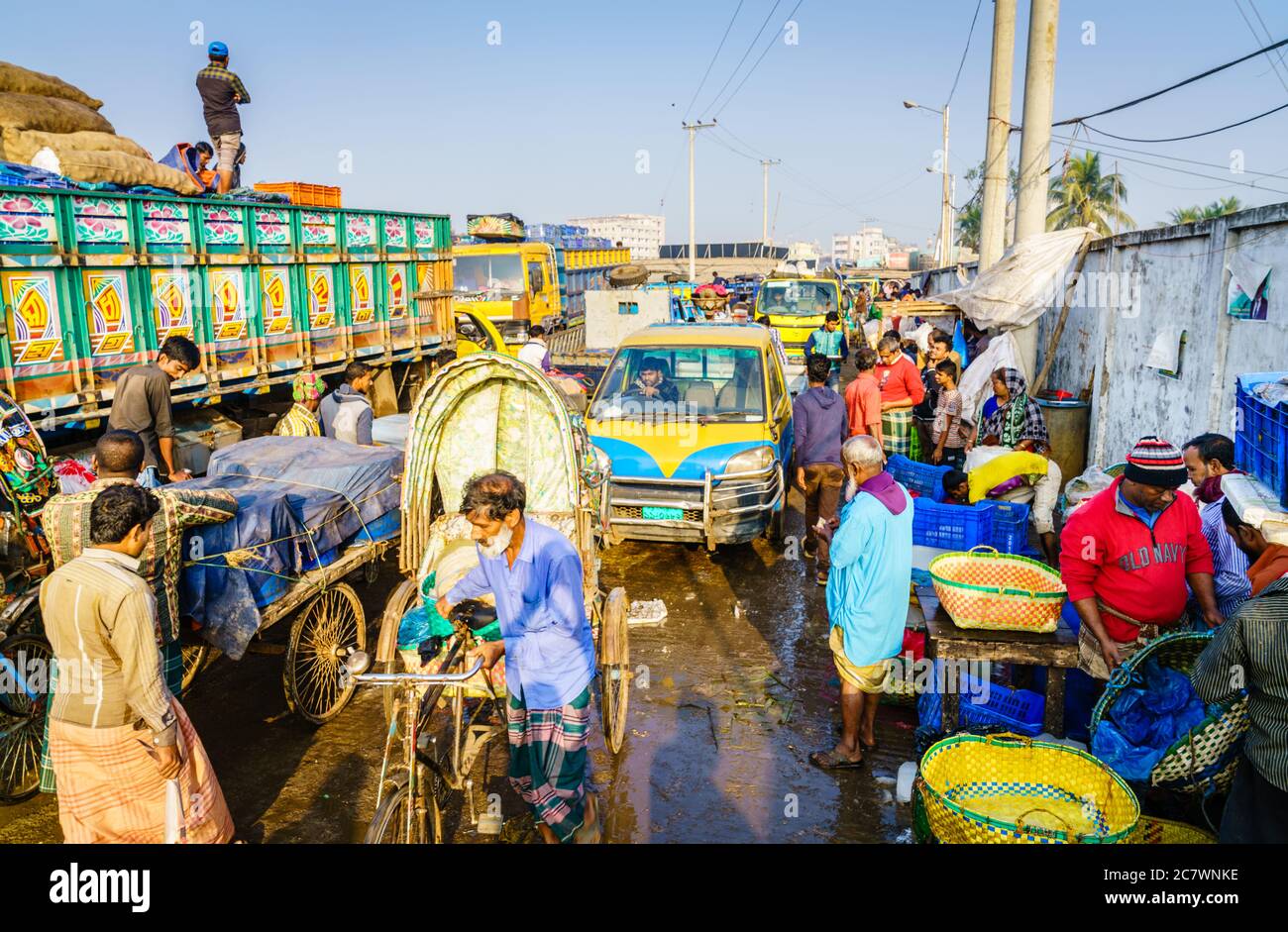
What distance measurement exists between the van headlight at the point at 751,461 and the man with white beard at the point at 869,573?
9.79 feet

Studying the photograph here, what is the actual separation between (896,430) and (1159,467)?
18.5 ft

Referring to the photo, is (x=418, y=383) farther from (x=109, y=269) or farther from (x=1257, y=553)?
(x=1257, y=553)

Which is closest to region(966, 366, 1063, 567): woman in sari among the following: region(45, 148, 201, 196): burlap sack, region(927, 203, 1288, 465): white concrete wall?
region(927, 203, 1288, 465): white concrete wall

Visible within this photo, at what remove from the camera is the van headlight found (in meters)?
7.83

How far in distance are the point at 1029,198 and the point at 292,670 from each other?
33.6 ft

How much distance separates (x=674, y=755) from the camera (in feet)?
16.7

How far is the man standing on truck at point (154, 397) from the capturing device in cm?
625

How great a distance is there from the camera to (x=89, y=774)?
3.30 m

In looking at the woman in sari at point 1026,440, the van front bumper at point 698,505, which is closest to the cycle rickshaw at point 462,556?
the van front bumper at point 698,505

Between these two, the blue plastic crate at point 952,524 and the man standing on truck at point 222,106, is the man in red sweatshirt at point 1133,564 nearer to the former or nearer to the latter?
the blue plastic crate at point 952,524

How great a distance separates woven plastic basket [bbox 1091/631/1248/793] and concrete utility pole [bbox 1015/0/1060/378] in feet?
25.7

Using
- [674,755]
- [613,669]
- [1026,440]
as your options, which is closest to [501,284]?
[1026,440]

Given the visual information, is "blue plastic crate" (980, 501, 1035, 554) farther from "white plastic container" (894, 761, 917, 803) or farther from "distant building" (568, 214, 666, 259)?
"distant building" (568, 214, 666, 259)

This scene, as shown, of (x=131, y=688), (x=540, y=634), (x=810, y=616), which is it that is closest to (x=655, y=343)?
(x=810, y=616)
